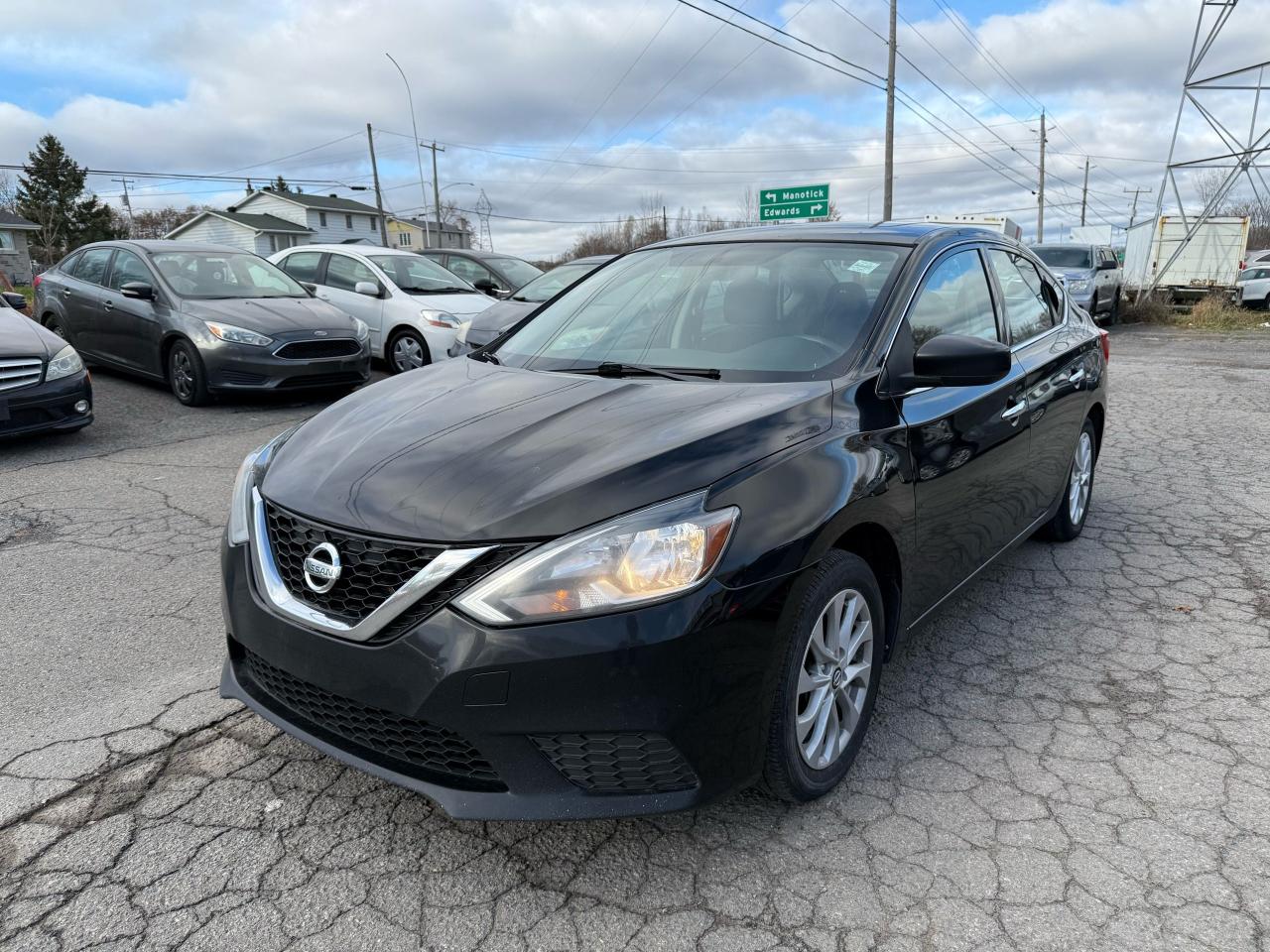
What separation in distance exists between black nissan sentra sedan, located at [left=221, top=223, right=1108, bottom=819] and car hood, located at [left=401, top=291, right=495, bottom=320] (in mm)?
7603

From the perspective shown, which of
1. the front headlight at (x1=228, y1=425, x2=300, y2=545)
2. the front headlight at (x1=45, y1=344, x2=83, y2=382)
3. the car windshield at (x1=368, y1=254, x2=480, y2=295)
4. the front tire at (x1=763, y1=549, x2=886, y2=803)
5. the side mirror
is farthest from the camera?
the car windshield at (x1=368, y1=254, x2=480, y2=295)

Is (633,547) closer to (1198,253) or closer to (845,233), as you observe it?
(845,233)

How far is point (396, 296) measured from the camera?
10836mm

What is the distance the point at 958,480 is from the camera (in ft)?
10.2

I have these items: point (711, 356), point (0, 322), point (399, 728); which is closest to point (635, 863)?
point (399, 728)

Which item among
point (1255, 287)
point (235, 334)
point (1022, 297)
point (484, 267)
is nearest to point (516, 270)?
point (484, 267)

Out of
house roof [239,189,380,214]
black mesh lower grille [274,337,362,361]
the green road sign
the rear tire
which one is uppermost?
house roof [239,189,380,214]

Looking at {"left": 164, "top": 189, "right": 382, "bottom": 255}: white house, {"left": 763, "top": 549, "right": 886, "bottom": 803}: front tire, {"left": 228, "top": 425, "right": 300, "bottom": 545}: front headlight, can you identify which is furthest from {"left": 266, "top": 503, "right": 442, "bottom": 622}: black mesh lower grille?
{"left": 164, "top": 189, "right": 382, "bottom": 255}: white house

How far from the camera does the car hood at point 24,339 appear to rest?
649cm

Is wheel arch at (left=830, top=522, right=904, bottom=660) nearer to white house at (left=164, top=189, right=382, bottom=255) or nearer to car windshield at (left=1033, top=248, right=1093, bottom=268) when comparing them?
car windshield at (left=1033, top=248, right=1093, bottom=268)

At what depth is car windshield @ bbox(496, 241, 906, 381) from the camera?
3.05m

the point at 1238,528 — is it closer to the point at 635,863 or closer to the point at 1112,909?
the point at 1112,909

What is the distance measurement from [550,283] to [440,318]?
1475mm

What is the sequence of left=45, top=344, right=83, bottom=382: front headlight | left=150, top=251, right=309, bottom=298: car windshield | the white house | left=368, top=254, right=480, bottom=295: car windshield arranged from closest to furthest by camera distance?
left=45, top=344, right=83, bottom=382: front headlight, left=150, top=251, right=309, bottom=298: car windshield, left=368, top=254, right=480, bottom=295: car windshield, the white house
